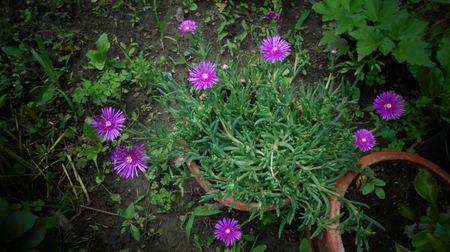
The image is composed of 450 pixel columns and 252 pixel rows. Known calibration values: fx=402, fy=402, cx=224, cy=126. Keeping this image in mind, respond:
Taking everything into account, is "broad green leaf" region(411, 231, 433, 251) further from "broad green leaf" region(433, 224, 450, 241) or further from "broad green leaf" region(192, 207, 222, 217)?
"broad green leaf" region(192, 207, 222, 217)


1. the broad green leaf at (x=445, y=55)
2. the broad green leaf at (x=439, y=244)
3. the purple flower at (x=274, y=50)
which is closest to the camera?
the broad green leaf at (x=439, y=244)

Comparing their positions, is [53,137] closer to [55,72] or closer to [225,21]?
[55,72]

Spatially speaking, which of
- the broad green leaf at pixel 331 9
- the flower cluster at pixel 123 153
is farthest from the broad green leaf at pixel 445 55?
the flower cluster at pixel 123 153

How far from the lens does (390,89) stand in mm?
2119

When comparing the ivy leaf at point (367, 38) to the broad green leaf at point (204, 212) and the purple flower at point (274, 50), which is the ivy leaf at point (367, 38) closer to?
the purple flower at point (274, 50)

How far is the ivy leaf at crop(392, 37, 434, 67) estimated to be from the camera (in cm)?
180

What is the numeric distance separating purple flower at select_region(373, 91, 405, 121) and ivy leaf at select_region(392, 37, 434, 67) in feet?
0.55

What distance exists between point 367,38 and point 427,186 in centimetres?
73

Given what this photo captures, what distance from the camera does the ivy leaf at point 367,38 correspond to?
185 centimetres

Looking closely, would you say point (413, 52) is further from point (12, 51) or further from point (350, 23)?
point (12, 51)

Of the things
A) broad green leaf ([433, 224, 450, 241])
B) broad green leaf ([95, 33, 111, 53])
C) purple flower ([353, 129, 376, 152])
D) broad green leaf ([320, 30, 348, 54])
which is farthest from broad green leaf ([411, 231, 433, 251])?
broad green leaf ([95, 33, 111, 53])

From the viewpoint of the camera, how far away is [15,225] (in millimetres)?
1323

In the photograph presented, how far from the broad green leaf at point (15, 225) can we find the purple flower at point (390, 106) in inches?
59.3

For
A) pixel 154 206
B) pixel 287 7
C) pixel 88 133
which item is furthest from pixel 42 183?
pixel 287 7
